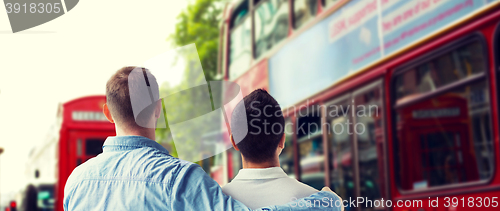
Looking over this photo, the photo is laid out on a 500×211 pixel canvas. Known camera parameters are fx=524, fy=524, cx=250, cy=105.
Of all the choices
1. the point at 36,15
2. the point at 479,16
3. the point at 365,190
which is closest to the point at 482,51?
the point at 479,16

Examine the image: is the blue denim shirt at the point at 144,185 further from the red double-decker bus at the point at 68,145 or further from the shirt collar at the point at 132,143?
the red double-decker bus at the point at 68,145

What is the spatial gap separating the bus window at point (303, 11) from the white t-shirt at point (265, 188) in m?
4.28

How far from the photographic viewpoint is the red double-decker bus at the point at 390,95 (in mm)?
3531

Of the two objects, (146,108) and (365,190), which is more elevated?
(146,108)

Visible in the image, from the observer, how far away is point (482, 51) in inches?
139

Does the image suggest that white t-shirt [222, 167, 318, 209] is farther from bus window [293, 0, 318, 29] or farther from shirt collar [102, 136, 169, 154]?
bus window [293, 0, 318, 29]

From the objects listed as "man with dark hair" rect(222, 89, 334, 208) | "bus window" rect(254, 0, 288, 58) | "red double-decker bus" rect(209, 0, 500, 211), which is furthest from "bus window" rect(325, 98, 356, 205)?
"man with dark hair" rect(222, 89, 334, 208)

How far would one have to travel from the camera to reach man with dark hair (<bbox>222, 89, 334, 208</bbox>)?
170 cm

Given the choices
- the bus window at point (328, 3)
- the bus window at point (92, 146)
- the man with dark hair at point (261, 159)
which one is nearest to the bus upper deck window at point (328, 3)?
the bus window at point (328, 3)

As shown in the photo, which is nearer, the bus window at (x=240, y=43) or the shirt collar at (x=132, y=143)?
the shirt collar at (x=132, y=143)

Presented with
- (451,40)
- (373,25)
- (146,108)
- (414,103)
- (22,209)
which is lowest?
(22,209)

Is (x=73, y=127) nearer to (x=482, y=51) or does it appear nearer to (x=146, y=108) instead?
(x=482, y=51)

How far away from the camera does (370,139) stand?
4.86 metres

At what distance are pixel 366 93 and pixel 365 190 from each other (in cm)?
92
